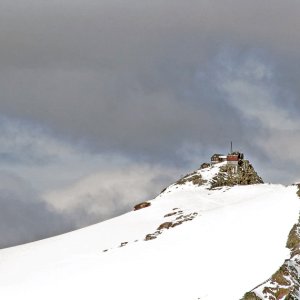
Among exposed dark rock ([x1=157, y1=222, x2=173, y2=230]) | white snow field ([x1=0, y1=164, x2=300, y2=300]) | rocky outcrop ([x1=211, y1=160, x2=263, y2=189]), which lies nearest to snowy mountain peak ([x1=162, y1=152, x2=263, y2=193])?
rocky outcrop ([x1=211, y1=160, x2=263, y2=189])

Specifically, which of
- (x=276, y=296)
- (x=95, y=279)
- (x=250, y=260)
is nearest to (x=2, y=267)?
(x=95, y=279)

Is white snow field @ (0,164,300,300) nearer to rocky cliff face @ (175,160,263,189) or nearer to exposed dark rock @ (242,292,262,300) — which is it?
exposed dark rock @ (242,292,262,300)

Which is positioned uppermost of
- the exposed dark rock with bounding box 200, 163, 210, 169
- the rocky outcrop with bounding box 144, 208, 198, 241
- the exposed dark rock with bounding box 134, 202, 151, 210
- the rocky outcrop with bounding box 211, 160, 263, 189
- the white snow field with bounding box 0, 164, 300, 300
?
the exposed dark rock with bounding box 200, 163, 210, 169

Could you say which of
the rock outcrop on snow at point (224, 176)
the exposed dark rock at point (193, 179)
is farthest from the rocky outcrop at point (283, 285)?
the exposed dark rock at point (193, 179)

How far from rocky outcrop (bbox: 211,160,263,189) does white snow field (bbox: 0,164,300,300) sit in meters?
27.9

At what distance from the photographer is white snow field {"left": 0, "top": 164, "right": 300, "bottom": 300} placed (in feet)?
128

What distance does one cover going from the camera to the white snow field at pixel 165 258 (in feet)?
128

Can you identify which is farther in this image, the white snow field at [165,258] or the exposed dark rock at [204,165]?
the exposed dark rock at [204,165]

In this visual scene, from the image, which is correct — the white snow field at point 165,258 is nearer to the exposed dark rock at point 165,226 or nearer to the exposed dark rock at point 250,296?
the exposed dark rock at point 165,226

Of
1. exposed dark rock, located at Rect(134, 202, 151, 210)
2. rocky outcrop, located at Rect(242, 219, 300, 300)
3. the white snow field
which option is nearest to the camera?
rocky outcrop, located at Rect(242, 219, 300, 300)

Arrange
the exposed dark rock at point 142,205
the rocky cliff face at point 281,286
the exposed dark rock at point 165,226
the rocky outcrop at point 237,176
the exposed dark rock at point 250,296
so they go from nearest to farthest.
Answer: the exposed dark rock at point 250,296 → the rocky cliff face at point 281,286 → the exposed dark rock at point 165,226 → the exposed dark rock at point 142,205 → the rocky outcrop at point 237,176

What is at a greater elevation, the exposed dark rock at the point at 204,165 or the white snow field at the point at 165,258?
the exposed dark rock at the point at 204,165

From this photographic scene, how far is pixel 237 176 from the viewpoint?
114m

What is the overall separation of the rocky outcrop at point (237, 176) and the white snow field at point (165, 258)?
27.9 m
